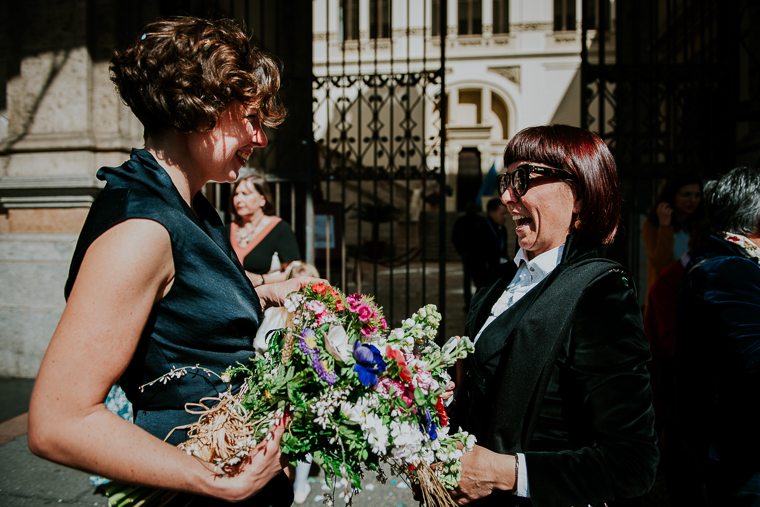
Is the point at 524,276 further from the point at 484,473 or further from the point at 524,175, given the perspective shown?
the point at 484,473

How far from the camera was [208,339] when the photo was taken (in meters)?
1.28

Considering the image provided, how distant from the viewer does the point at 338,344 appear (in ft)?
3.95

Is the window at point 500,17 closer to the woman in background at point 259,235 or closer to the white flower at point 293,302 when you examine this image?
the woman in background at point 259,235

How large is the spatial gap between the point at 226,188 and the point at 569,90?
23.2 meters

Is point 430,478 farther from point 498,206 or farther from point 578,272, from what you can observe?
point 498,206

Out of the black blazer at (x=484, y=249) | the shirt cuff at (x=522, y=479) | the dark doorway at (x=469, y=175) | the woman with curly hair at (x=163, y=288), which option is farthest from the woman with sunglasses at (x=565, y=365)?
the dark doorway at (x=469, y=175)

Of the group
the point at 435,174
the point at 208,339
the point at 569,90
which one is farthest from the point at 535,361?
the point at 569,90

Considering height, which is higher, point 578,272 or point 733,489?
point 578,272

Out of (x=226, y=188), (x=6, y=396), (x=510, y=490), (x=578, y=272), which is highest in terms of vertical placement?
(x=226, y=188)

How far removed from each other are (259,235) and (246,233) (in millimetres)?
169

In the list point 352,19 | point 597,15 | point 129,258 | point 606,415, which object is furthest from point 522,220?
point 597,15

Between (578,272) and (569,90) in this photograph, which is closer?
(578,272)

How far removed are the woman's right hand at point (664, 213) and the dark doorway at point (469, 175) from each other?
21171 millimetres

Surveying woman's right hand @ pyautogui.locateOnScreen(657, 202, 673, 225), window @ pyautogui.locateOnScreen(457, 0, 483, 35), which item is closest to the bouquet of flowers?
woman's right hand @ pyautogui.locateOnScreen(657, 202, 673, 225)
